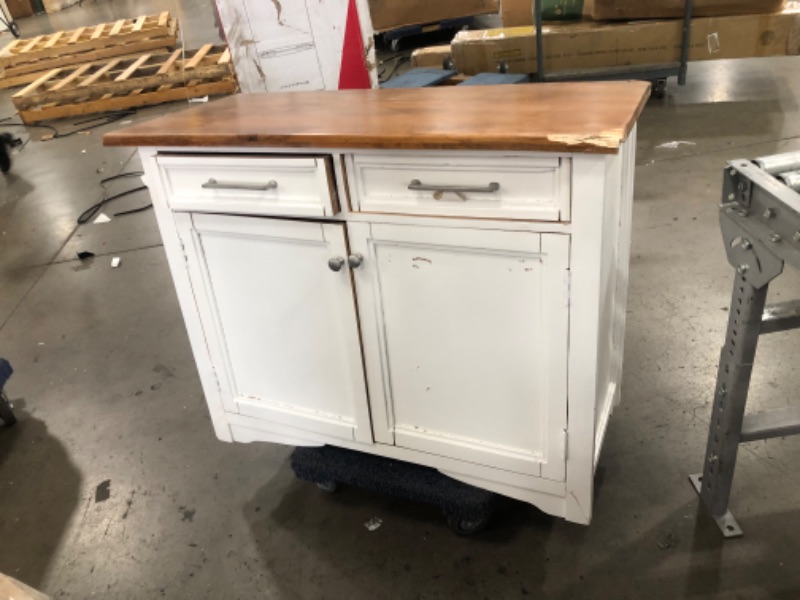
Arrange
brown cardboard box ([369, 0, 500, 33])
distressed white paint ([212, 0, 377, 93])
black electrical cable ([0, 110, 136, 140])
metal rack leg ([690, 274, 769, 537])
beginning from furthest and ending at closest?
brown cardboard box ([369, 0, 500, 33]) < black electrical cable ([0, 110, 136, 140]) < distressed white paint ([212, 0, 377, 93]) < metal rack leg ([690, 274, 769, 537])

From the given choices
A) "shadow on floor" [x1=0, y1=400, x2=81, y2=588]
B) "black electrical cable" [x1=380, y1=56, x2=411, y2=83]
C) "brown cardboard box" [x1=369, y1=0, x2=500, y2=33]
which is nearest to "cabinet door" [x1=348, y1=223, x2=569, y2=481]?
"shadow on floor" [x1=0, y1=400, x2=81, y2=588]

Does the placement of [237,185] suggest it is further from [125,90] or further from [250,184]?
[125,90]

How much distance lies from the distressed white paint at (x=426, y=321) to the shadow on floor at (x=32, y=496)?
579 mm

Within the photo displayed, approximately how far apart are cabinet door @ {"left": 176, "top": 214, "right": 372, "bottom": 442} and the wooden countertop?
0.18 meters

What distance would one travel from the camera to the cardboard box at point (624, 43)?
388 cm

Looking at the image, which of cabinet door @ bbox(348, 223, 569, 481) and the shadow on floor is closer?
cabinet door @ bbox(348, 223, 569, 481)

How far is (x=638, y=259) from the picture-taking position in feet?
8.39

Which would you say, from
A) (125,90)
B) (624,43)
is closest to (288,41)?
(624,43)

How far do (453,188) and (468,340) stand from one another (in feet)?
1.05

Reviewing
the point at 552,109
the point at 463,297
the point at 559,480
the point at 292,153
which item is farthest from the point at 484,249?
the point at 559,480

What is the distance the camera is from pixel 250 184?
125cm

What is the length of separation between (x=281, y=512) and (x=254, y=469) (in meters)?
0.20

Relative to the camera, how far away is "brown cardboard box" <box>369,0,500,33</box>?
6078 millimetres

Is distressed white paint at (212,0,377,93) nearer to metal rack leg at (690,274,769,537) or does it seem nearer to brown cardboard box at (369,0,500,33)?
metal rack leg at (690,274,769,537)
